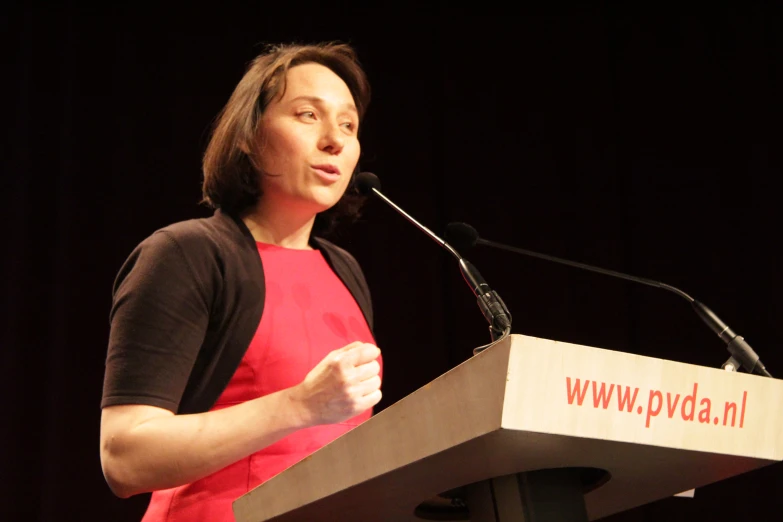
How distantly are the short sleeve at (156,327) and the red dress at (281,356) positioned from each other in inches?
4.6

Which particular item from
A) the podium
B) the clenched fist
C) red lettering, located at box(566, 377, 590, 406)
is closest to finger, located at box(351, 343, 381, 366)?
the clenched fist

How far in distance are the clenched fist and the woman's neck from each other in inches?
21.9

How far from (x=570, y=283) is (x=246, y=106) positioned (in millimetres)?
1799

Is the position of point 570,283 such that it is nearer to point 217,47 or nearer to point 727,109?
point 727,109

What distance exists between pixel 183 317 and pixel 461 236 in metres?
0.49

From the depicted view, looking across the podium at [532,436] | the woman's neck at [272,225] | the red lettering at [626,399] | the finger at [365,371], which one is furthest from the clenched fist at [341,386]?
the woman's neck at [272,225]

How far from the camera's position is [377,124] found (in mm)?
3168

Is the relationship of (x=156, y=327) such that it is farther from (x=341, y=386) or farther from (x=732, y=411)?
(x=732, y=411)

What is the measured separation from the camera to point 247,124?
171cm

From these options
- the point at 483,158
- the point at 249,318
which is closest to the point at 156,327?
the point at 249,318

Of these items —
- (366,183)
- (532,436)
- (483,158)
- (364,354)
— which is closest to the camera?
(532,436)

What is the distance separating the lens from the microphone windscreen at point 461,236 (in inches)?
60.6

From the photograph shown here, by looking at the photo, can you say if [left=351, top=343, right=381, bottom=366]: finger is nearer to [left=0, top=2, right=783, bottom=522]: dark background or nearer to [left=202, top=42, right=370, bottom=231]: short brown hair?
[left=202, top=42, right=370, bottom=231]: short brown hair

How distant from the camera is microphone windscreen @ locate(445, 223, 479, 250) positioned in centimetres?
154
